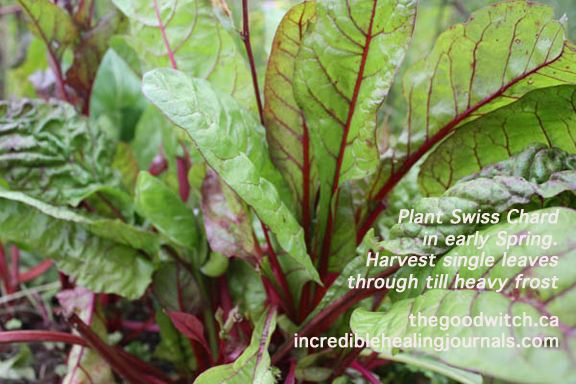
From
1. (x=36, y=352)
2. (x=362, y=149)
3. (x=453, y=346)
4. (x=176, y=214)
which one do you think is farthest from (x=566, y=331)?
(x=36, y=352)

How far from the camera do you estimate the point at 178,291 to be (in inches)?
36.3

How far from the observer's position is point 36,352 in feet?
3.66

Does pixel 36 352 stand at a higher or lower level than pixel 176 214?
lower

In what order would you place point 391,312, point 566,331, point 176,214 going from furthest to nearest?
point 176,214
point 391,312
point 566,331

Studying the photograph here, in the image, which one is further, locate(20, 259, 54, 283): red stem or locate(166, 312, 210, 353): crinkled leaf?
locate(20, 259, 54, 283): red stem

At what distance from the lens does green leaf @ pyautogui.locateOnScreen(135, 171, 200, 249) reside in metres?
0.84

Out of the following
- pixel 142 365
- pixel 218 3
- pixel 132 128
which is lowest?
pixel 142 365

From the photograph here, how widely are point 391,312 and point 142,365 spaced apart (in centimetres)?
54

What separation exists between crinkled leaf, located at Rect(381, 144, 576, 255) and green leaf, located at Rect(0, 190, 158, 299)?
50 cm

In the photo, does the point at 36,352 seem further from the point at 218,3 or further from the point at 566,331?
the point at 566,331

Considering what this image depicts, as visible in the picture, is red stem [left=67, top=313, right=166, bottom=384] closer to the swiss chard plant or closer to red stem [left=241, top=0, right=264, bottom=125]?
the swiss chard plant

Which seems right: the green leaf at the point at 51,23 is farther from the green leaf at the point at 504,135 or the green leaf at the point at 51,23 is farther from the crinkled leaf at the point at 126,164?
the green leaf at the point at 504,135

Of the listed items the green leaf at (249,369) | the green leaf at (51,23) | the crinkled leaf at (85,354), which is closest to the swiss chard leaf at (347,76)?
the green leaf at (249,369)

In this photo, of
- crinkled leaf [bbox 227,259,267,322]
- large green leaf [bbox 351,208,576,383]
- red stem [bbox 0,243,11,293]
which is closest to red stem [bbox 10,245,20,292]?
red stem [bbox 0,243,11,293]
